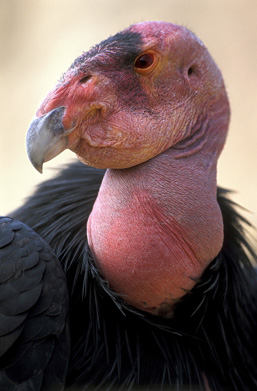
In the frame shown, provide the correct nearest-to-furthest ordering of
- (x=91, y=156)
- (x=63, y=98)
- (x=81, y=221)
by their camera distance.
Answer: (x=63, y=98) → (x=91, y=156) → (x=81, y=221)

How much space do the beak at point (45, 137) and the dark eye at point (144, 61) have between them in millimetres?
329

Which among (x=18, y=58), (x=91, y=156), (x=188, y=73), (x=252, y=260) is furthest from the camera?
(x=18, y=58)

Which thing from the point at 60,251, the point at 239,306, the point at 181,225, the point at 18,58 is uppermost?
the point at 18,58

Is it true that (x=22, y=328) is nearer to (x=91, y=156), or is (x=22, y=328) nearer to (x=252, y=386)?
(x=91, y=156)

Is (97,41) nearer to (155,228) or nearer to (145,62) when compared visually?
(145,62)

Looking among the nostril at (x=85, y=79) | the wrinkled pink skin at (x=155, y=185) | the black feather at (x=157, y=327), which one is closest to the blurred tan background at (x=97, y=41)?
the black feather at (x=157, y=327)

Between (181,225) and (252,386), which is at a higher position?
(181,225)

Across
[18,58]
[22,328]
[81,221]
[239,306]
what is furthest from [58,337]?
[18,58]

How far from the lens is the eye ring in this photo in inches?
67.0

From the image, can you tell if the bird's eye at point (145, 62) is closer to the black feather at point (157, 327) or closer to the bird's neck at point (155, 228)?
the bird's neck at point (155, 228)

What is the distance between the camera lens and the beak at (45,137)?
150 centimetres

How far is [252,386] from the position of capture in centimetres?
203

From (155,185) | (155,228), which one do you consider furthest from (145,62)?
(155,228)

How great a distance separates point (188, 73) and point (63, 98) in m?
0.50
